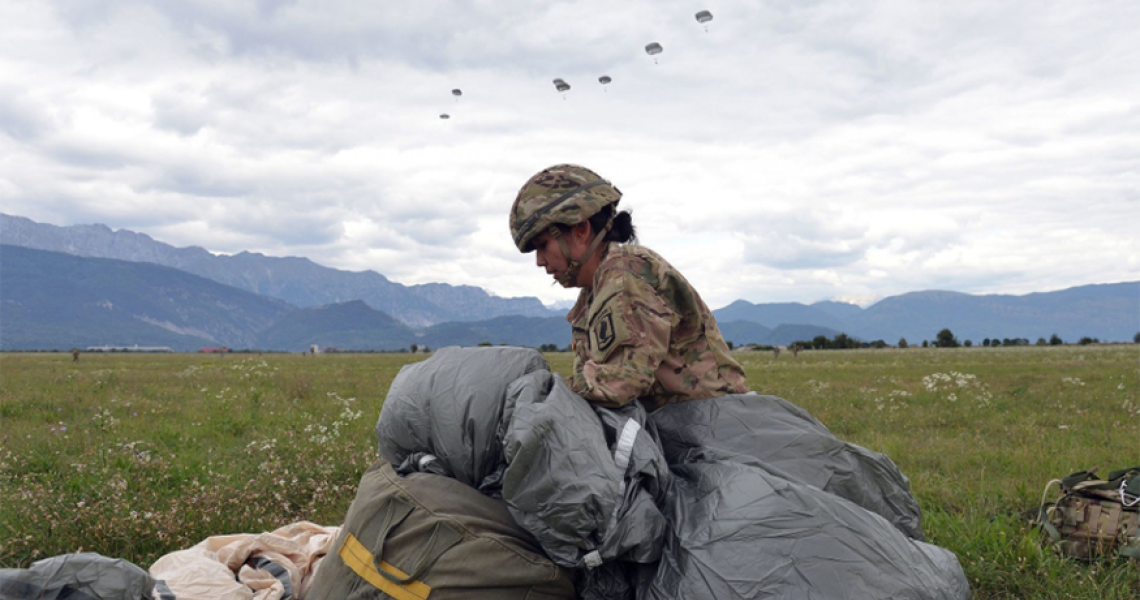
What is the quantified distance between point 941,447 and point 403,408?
7.42 m

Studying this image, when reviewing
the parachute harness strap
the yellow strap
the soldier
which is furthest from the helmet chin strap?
the parachute harness strap

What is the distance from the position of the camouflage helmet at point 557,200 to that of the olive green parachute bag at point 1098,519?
3.93m

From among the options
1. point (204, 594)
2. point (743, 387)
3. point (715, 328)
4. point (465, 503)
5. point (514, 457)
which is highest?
point (715, 328)

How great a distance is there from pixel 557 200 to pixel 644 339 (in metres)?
0.91

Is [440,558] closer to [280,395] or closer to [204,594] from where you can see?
[204,594]

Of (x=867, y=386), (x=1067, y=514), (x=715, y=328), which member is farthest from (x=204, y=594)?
(x=867, y=386)

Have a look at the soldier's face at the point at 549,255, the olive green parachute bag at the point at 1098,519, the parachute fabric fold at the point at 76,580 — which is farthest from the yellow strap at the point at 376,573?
the olive green parachute bag at the point at 1098,519

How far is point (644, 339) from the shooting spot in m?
3.70

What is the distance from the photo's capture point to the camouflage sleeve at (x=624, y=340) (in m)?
3.63

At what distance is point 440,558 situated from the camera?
3395 mm

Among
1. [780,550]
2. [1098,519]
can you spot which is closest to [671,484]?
[780,550]

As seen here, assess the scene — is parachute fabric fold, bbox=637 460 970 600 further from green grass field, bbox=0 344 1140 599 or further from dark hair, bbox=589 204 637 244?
green grass field, bbox=0 344 1140 599

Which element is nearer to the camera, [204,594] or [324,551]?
[204,594]

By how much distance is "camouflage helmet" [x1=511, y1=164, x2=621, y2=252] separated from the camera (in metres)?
3.94
